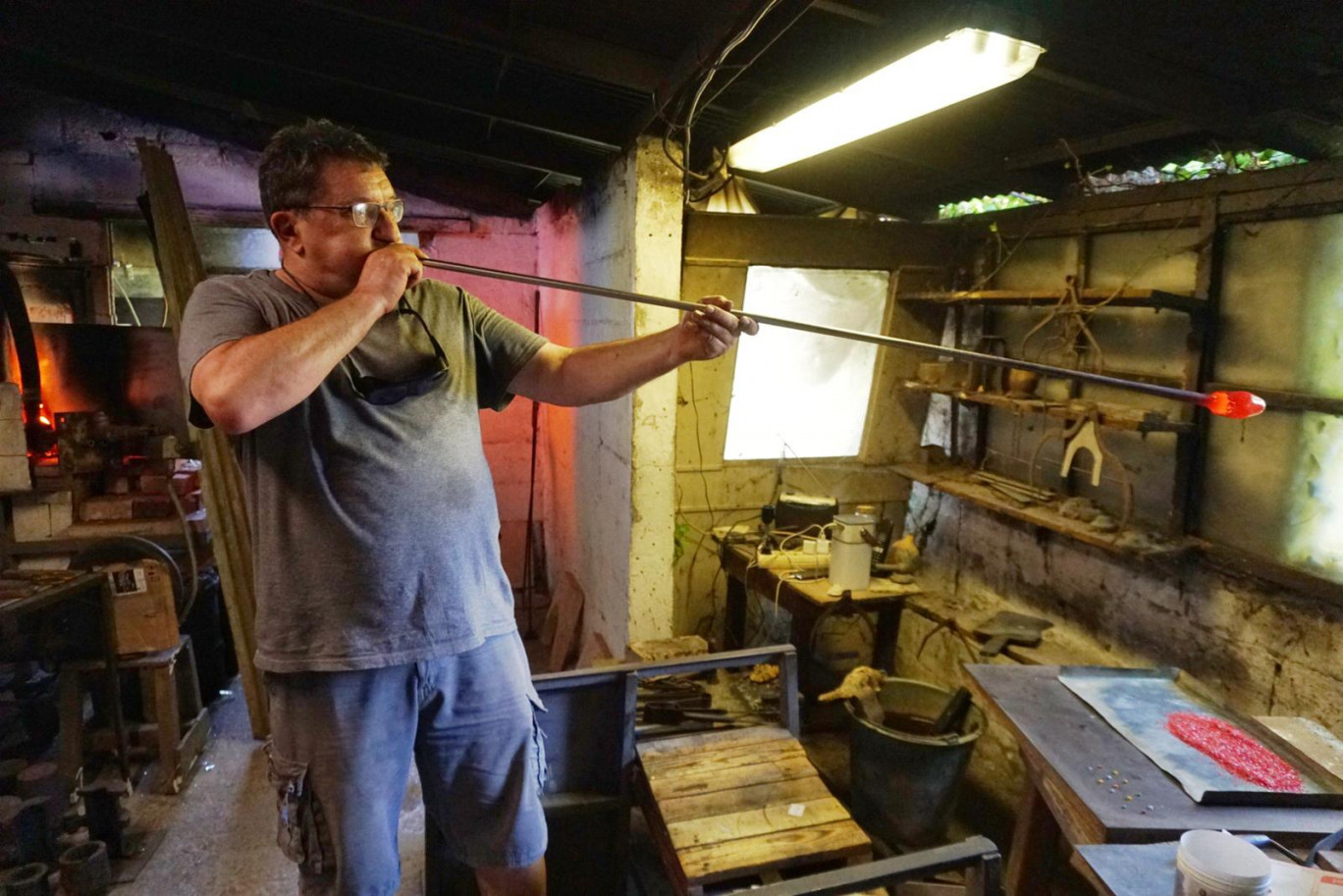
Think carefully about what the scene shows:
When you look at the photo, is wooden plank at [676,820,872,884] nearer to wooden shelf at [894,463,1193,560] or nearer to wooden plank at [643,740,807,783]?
wooden plank at [643,740,807,783]

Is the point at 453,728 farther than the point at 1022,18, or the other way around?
the point at 1022,18

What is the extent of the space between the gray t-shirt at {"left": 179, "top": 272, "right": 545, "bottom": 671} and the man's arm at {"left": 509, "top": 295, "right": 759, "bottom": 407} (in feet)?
1.18

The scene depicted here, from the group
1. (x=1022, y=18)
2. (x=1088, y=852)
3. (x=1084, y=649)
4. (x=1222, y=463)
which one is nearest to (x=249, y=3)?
(x=1022, y=18)

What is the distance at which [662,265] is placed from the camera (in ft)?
12.9

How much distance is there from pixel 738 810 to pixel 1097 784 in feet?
3.57

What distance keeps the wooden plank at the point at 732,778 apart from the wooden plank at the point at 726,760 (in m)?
0.02

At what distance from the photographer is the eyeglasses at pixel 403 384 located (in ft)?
6.12

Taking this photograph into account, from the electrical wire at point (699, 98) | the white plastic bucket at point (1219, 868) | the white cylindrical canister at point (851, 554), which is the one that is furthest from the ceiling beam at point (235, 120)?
the white plastic bucket at point (1219, 868)

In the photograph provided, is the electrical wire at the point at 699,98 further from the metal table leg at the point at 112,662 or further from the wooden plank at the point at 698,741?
the metal table leg at the point at 112,662

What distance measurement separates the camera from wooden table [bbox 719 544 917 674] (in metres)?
4.11

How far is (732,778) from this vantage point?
2.72 meters

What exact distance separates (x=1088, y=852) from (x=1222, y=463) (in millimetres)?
2202

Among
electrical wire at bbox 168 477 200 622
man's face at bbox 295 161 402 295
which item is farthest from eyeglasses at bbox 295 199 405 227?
electrical wire at bbox 168 477 200 622

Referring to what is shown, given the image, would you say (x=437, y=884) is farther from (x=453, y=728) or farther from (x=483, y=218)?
(x=483, y=218)
